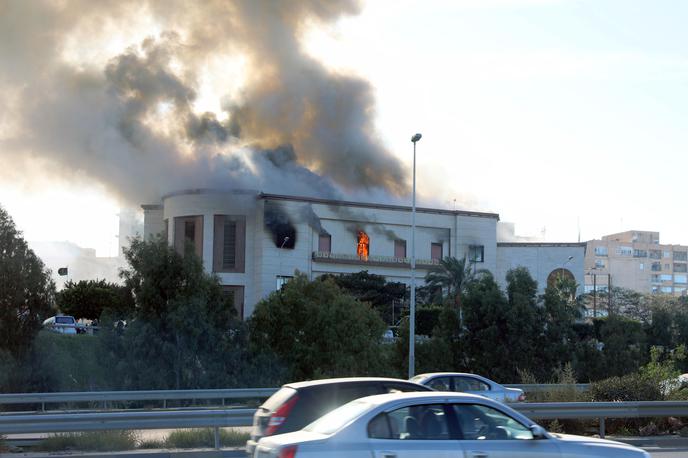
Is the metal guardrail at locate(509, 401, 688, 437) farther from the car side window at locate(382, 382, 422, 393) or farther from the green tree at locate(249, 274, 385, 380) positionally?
the green tree at locate(249, 274, 385, 380)

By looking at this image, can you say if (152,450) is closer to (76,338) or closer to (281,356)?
(281,356)

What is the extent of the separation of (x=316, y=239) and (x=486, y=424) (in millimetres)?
72404

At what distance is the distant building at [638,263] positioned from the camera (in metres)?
166

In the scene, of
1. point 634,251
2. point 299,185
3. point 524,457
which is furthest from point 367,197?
point 634,251

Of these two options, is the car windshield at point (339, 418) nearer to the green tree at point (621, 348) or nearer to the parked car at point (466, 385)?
the parked car at point (466, 385)

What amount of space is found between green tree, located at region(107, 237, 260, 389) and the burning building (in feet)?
115

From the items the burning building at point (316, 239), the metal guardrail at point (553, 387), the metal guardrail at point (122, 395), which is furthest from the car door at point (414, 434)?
the burning building at point (316, 239)

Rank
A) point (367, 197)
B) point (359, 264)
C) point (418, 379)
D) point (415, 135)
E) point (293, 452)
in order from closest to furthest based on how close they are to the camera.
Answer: point (293, 452)
point (418, 379)
point (415, 135)
point (359, 264)
point (367, 197)

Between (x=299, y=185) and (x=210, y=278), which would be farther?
(x=299, y=185)

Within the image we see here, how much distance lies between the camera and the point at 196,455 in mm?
14445

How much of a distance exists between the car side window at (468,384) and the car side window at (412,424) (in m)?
9.68

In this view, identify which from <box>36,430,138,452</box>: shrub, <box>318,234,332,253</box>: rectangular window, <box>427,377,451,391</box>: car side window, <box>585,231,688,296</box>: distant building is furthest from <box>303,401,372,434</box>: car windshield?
<box>585,231,688,296</box>: distant building

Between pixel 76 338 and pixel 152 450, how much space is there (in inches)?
1088

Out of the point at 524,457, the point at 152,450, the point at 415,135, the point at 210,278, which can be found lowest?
the point at 152,450
